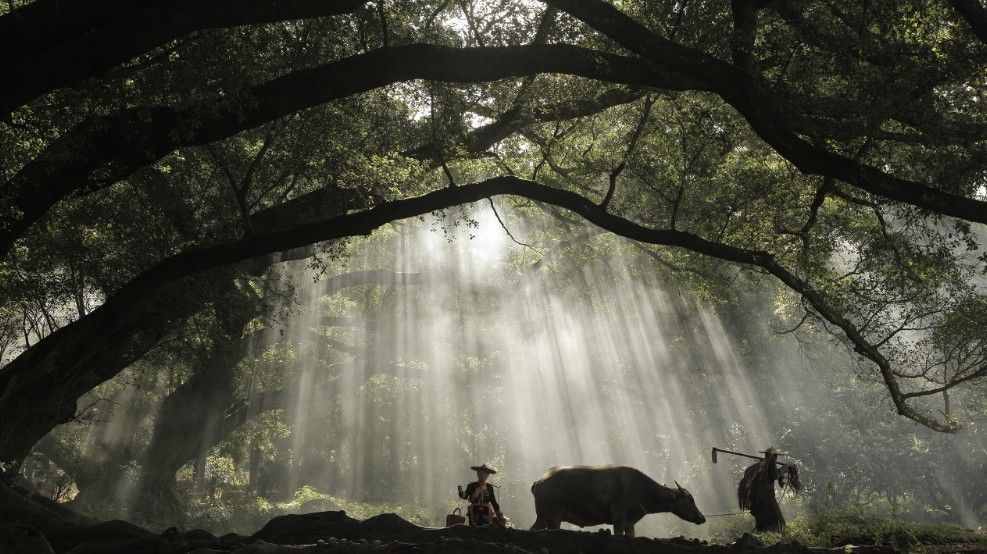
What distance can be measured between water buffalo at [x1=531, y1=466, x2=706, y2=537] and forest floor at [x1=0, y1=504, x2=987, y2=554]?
532 centimetres

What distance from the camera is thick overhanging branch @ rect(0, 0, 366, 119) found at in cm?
704

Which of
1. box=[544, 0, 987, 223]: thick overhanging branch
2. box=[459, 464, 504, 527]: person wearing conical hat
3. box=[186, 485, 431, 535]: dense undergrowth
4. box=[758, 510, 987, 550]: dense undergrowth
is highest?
box=[186, 485, 431, 535]: dense undergrowth

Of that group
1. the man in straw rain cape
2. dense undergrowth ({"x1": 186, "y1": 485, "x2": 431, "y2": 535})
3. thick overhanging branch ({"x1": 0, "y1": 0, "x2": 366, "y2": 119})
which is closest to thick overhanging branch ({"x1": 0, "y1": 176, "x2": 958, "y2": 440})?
thick overhanging branch ({"x1": 0, "y1": 0, "x2": 366, "y2": 119})

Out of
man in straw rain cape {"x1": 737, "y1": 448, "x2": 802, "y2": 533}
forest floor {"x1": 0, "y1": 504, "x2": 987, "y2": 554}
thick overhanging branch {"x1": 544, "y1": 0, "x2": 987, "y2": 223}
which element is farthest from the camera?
man in straw rain cape {"x1": 737, "y1": 448, "x2": 802, "y2": 533}

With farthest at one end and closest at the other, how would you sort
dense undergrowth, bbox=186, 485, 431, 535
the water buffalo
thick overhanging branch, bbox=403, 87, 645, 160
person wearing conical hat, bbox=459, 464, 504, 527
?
1. dense undergrowth, bbox=186, 485, 431, 535
2. the water buffalo
3. thick overhanging branch, bbox=403, 87, 645, 160
4. person wearing conical hat, bbox=459, 464, 504, 527

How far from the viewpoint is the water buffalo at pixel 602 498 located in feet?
48.1

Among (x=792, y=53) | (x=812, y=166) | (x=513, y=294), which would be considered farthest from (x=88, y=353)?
(x=513, y=294)

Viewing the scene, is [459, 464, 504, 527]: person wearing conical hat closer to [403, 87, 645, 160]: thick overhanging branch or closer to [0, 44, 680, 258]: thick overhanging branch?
[403, 87, 645, 160]: thick overhanging branch

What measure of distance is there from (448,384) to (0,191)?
134ft

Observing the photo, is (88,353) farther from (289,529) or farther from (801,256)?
(801,256)

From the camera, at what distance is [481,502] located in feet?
40.4

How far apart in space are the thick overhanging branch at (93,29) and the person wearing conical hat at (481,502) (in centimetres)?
806

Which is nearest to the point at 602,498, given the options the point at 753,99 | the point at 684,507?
the point at 684,507

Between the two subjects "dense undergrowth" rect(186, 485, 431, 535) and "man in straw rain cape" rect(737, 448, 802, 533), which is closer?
"man in straw rain cape" rect(737, 448, 802, 533)
